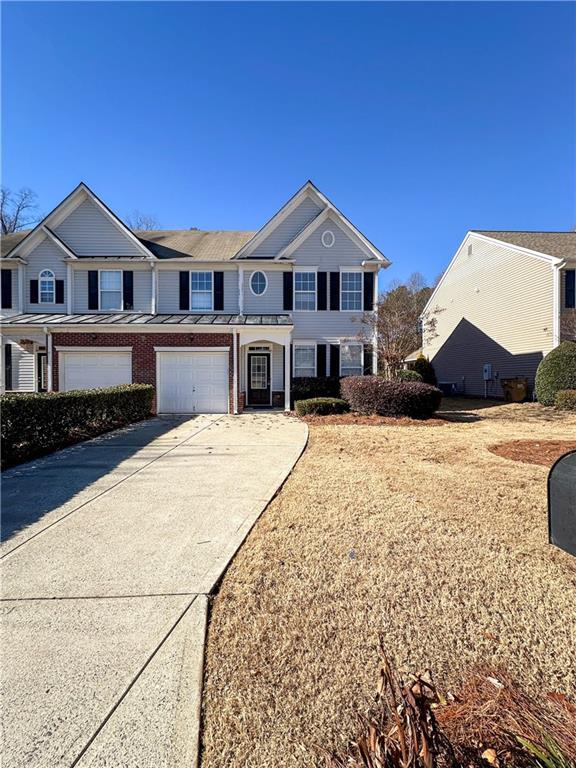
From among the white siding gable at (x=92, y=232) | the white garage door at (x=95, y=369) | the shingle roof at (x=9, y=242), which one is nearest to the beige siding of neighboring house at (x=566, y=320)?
the white garage door at (x=95, y=369)

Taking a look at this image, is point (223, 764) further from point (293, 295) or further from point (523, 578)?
point (293, 295)

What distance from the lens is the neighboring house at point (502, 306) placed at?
16.8m

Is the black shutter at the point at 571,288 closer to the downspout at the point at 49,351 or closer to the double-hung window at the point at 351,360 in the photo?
the double-hung window at the point at 351,360

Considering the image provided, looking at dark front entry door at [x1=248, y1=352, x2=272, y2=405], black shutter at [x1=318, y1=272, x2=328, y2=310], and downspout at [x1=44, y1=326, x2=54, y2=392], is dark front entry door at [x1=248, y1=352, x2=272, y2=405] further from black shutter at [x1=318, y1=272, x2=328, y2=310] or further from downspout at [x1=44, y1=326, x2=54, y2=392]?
downspout at [x1=44, y1=326, x2=54, y2=392]

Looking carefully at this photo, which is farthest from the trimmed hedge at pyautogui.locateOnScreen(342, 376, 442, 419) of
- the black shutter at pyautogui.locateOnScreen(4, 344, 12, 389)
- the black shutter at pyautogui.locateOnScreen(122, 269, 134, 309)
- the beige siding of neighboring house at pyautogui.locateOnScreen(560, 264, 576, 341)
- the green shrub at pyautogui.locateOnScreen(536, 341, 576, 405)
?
the black shutter at pyautogui.locateOnScreen(4, 344, 12, 389)

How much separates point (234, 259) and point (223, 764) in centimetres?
1613

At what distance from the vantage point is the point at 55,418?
8039 mm

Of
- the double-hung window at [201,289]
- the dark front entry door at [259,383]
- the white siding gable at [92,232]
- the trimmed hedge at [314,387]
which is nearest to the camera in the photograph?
the trimmed hedge at [314,387]

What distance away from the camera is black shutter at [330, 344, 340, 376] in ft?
52.7

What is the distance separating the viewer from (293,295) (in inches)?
639

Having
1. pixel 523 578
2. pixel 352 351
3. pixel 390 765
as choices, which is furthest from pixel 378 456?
pixel 352 351

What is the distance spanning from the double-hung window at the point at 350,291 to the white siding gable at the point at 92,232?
9.75 m

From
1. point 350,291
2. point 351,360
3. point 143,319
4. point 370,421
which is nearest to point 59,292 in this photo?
point 143,319

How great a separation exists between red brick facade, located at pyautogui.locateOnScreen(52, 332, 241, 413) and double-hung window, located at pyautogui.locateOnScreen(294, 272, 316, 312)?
158 inches
